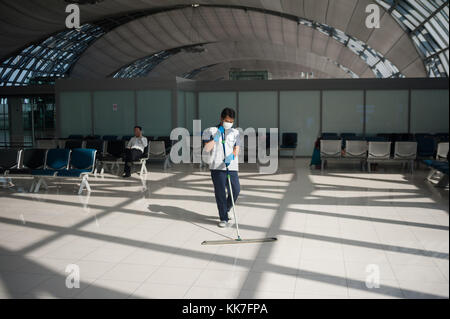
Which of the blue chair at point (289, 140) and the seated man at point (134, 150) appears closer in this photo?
the seated man at point (134, 150)

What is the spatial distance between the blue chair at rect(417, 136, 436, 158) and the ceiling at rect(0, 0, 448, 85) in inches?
200

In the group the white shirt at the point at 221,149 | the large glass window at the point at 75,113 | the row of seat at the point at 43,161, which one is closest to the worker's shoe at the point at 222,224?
the white shirt at the point at 221,149

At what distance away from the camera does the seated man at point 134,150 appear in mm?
12227

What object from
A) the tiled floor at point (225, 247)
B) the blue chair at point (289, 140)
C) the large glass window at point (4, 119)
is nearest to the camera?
the tiled floor at point (225, 247)

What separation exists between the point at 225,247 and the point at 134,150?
7.21 metres

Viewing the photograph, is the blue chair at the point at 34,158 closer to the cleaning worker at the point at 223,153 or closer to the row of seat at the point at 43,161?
the row of seat at the point at 43,161

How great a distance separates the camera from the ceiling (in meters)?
23.5

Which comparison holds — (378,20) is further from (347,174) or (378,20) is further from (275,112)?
(347,174)

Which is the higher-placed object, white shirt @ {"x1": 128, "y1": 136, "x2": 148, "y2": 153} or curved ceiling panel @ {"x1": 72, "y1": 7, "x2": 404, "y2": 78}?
curved ceiling panel @ {"x1": 72, "y1": 7, "x2": 404, "y2": 78}

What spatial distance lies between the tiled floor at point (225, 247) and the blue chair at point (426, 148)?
301cm

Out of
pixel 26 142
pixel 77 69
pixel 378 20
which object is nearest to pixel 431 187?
pixel 378 20

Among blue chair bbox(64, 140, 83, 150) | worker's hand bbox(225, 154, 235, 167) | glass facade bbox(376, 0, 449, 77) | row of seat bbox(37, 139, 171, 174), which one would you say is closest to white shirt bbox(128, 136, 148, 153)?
row of seat bbox(37, 139, 171, 174)

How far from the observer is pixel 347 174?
12547 millimetres

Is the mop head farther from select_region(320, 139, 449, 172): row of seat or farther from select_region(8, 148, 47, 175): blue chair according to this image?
select_region(320, 139, 449, 172): row of seat
